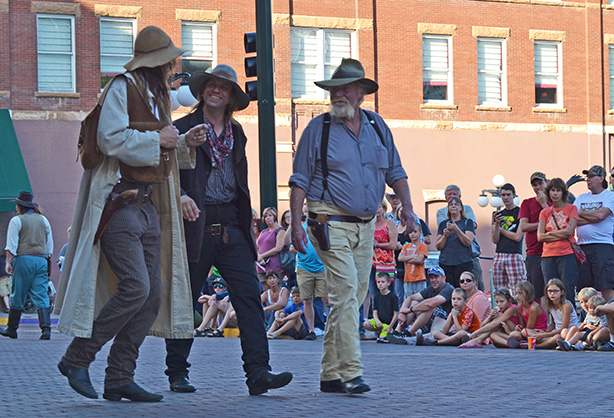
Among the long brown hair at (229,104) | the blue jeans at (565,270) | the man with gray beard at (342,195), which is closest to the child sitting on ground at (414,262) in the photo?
the blue jeans at (565,270)

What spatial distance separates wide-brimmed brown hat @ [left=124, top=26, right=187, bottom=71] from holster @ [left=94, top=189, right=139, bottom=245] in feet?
2.41

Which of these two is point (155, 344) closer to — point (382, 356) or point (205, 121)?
point (382, 356)

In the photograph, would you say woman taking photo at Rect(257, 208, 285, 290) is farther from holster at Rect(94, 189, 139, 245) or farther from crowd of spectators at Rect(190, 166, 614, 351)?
holster at Rect(94, 189, 139, 245)

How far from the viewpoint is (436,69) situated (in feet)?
101

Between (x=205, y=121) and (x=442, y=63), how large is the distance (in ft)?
80.9

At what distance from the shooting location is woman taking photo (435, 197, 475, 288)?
45.4ft

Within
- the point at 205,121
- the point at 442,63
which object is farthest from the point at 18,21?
the point at 205,121

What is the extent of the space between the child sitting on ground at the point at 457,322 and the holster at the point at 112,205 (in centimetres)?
738

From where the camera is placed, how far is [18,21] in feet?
89.5

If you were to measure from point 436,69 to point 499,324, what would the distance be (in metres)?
19.3

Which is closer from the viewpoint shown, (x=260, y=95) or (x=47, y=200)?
(x=260, y=95)

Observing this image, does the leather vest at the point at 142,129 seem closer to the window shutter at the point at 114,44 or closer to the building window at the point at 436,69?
the window shutter at the point at 114,44

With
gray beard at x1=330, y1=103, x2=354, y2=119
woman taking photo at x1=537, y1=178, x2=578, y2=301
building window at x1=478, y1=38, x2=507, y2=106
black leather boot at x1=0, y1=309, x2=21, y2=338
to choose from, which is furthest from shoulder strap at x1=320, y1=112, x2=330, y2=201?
building window at x1=478, y1=38, x2=507, y2=106

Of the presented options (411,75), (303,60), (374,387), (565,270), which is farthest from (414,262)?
(411,75)
